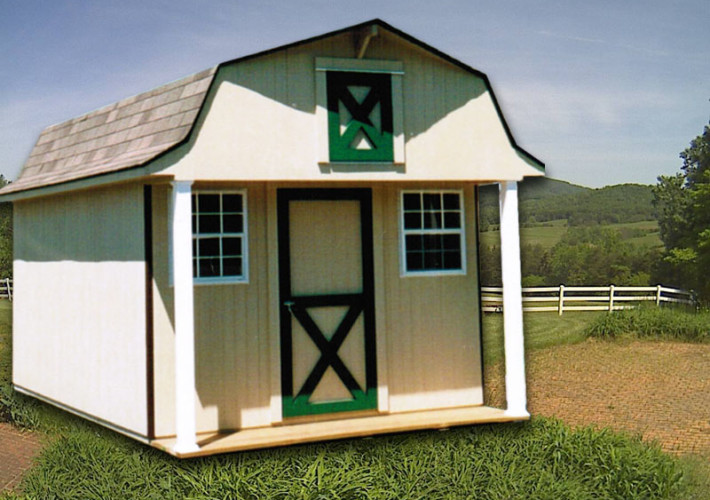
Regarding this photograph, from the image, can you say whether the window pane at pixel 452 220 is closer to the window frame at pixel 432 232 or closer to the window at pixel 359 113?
the window frame at pixel 432 232

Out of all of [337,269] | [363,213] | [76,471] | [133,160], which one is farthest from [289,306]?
[76,471]

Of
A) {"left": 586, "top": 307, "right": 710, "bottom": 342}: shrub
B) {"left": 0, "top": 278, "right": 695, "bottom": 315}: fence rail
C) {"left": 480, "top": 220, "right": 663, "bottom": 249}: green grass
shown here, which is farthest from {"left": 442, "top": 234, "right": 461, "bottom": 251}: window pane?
{"left": 480, "top": 220, "right": 663, "bottom": 249}: green grass

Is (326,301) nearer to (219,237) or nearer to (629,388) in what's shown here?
(219,237)

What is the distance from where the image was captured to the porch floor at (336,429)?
9625 mm

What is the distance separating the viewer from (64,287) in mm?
12555

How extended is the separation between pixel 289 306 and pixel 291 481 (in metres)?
2.19

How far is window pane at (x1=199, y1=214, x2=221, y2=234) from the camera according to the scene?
34.2ft

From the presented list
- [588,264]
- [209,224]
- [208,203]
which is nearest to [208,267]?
[209,224]

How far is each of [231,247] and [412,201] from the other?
2.52 meters

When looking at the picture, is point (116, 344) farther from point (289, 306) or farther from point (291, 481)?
point (291, 481)

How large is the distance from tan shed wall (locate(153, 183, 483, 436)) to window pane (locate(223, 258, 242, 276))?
14 centimetres

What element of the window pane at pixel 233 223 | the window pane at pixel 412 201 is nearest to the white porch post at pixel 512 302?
the window pane at pixel 412 201

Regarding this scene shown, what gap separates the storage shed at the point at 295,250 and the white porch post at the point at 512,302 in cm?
2

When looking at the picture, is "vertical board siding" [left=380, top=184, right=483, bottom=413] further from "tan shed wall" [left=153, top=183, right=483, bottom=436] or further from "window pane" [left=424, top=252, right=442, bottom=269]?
"window pane" [left=424, top=252, right=442, bottom=269]
